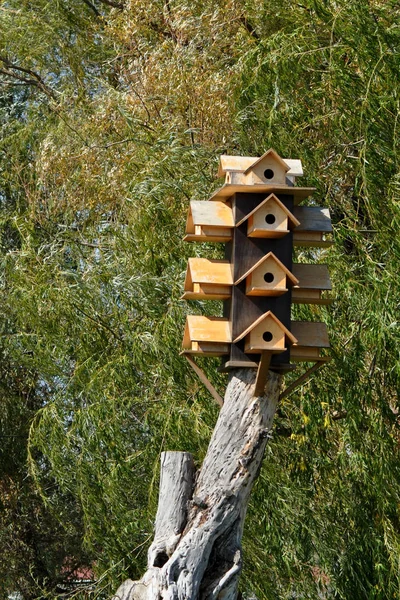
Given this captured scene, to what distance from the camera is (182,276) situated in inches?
163

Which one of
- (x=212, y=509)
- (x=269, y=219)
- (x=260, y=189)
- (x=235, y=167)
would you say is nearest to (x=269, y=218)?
(x=269, y=219)

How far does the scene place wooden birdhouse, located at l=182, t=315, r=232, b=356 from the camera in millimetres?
2596

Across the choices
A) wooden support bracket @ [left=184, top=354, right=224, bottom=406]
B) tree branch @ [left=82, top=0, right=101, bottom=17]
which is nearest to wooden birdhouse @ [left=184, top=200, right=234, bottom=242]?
wooden support bracket @ [left=184, top=354, right=224, bottom=406]

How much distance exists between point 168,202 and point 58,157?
0.93 m

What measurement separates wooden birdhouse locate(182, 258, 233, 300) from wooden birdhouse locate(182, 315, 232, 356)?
0.07 meters

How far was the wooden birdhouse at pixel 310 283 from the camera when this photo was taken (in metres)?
2.75

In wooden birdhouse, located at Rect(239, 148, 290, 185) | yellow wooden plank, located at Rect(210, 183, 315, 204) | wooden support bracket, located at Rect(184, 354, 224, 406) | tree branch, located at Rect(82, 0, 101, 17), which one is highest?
tree branch, located at Rect(82, 0, 101, 17)

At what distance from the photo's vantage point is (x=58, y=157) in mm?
4965

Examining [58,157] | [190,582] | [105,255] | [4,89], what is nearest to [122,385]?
[105,255]

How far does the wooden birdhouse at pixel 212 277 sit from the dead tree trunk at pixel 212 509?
236mm

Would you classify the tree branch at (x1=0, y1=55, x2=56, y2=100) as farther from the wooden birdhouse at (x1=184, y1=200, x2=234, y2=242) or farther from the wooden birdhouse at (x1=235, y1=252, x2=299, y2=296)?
the wooden birdhouse at (x1=235, y1=252, x2=299, y2=296)

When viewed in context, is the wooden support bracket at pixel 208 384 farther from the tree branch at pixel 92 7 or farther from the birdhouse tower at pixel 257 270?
the tree branch at pixel 92 7

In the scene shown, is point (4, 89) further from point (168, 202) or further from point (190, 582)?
point (190, 582)

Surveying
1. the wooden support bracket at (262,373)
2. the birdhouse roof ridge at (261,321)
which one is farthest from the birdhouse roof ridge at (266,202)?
the wooden support bracket at (262,373)
